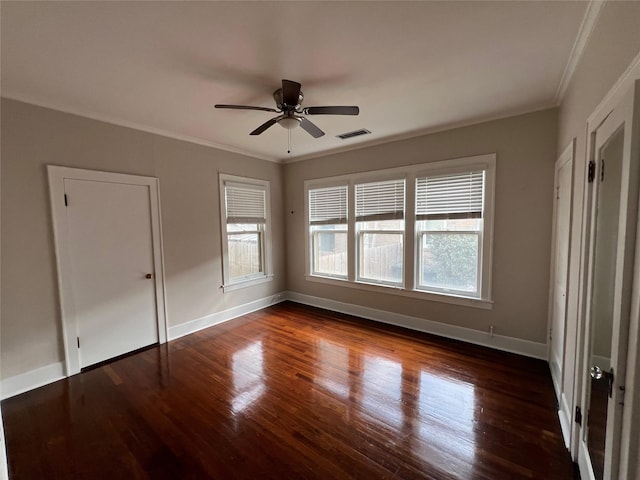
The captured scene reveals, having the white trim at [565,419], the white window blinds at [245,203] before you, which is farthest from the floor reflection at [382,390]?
the white window blinds at [245,203]

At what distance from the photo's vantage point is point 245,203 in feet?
14.5

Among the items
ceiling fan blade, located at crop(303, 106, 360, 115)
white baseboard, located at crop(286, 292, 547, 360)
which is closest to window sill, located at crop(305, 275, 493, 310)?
white baseboard, located at crop(286, 292, 547, 360)

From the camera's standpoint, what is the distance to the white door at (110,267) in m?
2.79

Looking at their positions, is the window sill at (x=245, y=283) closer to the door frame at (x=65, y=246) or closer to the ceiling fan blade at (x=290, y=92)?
the door frame at (x=65, y=246)

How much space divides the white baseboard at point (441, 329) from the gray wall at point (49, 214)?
1888mm

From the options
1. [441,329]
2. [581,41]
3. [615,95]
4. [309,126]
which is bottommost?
[441,329]

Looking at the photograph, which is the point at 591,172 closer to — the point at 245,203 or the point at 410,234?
the point at 410,234

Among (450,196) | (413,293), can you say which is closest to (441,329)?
(413,293)

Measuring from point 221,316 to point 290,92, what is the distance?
3.33 metres

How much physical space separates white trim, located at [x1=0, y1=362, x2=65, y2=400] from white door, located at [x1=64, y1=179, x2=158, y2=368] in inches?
7.7

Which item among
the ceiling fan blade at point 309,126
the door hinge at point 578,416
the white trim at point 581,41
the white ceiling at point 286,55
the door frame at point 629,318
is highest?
the white ceiling at point 286,55

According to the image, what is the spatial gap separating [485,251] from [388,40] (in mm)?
2492

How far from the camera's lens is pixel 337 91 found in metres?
2.38

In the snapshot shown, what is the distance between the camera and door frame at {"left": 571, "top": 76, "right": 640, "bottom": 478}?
938 mm
